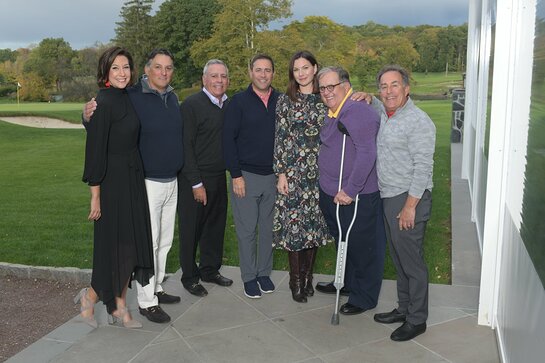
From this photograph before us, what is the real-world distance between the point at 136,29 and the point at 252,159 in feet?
219

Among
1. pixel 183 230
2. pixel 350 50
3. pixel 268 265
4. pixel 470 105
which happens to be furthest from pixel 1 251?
pixel 350 50

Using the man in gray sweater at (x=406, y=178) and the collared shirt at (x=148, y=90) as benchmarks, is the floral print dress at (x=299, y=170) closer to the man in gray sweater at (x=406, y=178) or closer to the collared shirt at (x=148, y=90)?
the man in gray sweater at (x=406, y=178)

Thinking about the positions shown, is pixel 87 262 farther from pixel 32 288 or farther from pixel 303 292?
pixel 303 292

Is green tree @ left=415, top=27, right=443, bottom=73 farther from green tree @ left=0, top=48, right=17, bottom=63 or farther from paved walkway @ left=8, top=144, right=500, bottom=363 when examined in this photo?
paved walkway @ left=8, top=144, right=500, bottom=363

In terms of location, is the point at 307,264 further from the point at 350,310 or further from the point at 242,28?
the point at 242,28

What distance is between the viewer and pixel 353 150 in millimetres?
4020

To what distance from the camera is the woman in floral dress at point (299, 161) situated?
4.23m

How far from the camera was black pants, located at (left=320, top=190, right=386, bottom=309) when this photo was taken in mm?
4125

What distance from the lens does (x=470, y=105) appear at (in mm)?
9898

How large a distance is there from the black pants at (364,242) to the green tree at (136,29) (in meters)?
64.3

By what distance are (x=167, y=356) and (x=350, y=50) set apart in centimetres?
5838

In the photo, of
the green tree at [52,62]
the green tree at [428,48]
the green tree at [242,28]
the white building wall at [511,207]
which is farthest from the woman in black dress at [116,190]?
the green tree at [428,48]

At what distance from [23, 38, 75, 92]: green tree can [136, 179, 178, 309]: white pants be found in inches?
2340

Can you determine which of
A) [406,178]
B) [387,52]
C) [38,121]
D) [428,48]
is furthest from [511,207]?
[428,48]
